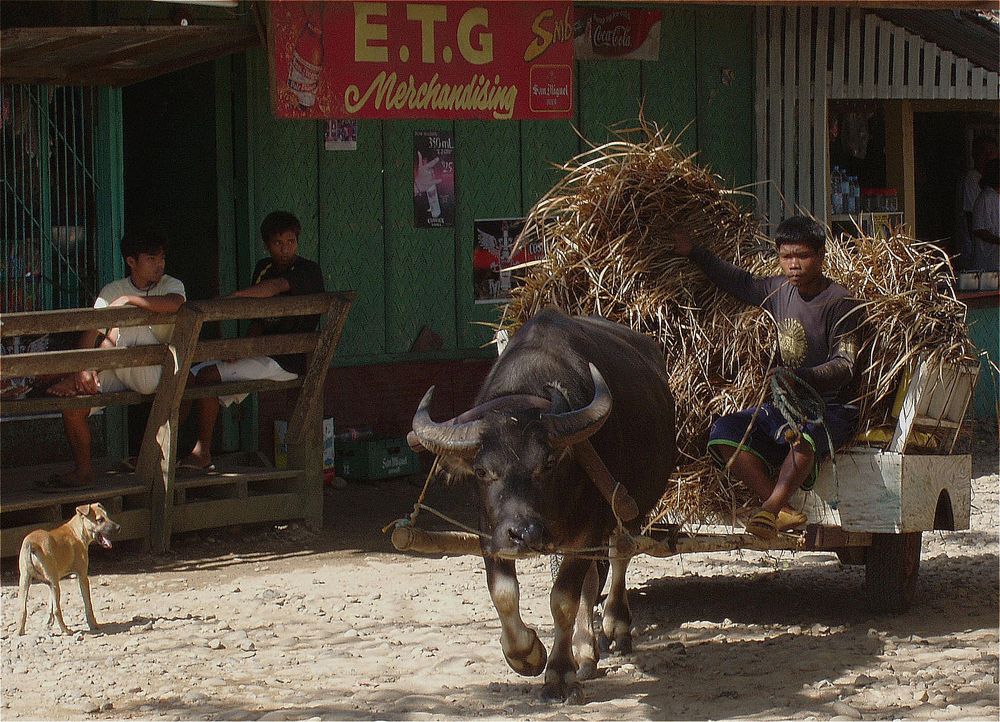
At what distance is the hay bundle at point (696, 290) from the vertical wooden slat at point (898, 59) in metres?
5.76

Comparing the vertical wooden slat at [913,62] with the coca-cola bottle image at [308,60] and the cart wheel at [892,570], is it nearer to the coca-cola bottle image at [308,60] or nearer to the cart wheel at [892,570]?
the coca-cola bottle image at [308,60]

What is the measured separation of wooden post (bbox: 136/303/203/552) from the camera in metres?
8.40

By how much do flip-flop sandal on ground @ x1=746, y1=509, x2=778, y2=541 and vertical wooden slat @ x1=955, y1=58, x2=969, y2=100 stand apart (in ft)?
25.8

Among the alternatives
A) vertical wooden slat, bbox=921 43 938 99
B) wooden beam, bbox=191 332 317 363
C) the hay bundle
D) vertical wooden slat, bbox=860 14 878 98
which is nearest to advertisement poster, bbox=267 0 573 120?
wooden beam, bbox=191 332 317 363

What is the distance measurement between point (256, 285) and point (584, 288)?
8.28ft

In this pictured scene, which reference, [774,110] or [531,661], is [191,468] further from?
[774,110]

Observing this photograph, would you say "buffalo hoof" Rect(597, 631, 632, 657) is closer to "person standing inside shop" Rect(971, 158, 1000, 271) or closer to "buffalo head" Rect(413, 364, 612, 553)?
"buffalo head" Rect(413, 364, 612, 553)

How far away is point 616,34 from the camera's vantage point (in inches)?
467

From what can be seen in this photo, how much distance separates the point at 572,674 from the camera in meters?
5.90

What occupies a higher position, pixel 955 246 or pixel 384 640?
pixel 955 246

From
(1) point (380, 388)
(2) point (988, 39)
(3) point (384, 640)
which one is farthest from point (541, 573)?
(2) point (988, 39)

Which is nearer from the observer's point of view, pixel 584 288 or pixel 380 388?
pixel 584 288

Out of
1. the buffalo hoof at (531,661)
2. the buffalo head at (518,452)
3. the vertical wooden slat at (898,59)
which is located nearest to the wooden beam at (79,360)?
the buffalo head at (518,452)

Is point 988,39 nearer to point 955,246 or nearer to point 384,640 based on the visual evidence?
point 955,246
